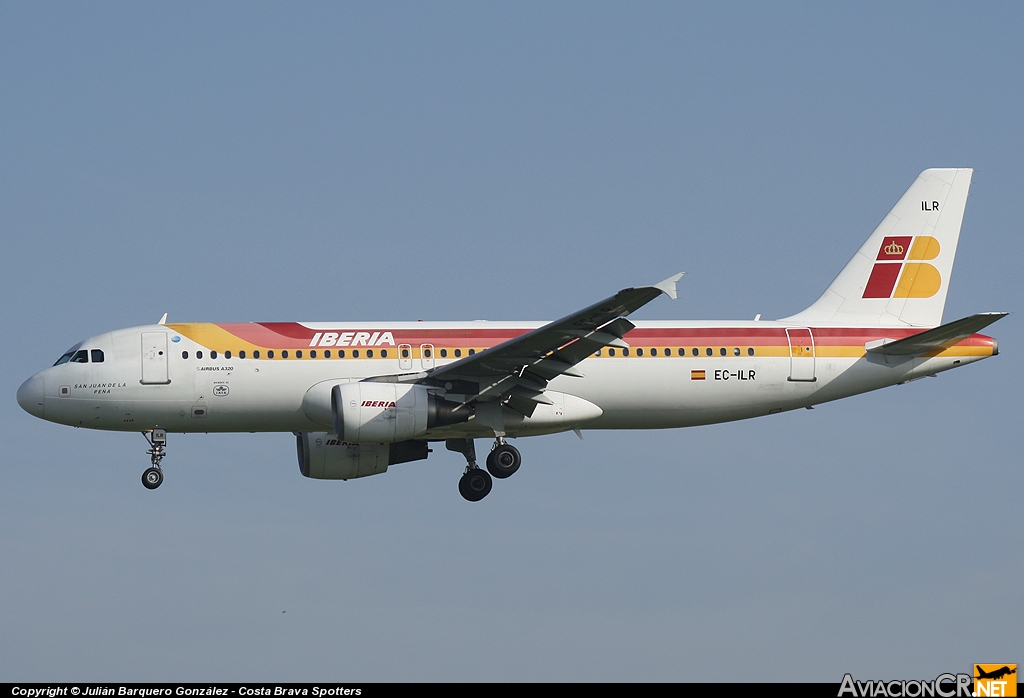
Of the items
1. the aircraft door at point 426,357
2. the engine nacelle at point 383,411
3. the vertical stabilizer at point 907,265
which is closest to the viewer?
Result: the engine nacelle at point 383,411

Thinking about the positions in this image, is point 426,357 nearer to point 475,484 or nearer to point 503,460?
point 503,460

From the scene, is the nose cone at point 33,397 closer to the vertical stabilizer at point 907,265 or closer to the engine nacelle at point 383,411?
the engine nacelle at point 383,411

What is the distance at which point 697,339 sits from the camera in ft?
128

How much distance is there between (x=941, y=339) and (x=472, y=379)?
12.5 meters

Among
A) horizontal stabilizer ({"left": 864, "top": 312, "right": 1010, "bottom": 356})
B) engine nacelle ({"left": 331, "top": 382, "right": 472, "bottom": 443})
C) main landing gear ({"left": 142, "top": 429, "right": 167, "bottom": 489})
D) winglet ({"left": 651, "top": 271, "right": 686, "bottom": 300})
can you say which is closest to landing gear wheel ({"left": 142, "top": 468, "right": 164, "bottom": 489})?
main landing gear ({"left": 142, "top": 429, "right": 167, "bottom": 489})

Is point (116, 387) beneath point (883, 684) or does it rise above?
above

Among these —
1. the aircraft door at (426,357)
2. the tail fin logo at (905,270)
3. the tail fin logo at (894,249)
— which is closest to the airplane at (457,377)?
the aircraft door at (426,357)

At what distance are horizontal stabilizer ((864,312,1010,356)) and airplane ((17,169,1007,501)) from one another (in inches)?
2.0

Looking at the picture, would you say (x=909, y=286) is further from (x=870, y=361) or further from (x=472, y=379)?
(x=472, y=379)

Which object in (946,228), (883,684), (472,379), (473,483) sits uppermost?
(946,228)

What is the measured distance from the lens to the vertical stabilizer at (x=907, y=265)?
41375 millimetres

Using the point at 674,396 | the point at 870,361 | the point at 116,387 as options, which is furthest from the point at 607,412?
the point at 116,387

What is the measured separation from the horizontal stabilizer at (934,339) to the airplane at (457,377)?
0.05 metres

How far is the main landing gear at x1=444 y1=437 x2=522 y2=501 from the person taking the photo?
3888 centimetres
